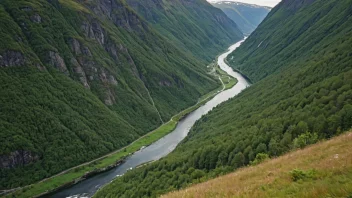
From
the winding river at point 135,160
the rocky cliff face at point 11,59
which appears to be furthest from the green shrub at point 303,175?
the rocky cliff face at point 11,59

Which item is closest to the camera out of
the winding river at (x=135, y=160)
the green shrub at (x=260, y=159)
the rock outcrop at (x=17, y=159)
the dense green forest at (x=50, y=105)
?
the green shrub at (x=260, y=159)

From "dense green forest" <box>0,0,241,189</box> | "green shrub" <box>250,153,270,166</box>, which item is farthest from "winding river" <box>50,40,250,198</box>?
"green shrub" <box>250,153,270,166</box>

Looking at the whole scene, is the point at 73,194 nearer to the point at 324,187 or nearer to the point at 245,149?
the point at 245,149

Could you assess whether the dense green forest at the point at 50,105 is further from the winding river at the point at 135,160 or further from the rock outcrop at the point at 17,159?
the winding river at the point at 135,160

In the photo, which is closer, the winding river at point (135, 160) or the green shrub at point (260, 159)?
the green shrub at point (260, 159)

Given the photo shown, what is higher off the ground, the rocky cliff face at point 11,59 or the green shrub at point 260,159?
the rocky cliff face at point 11,59

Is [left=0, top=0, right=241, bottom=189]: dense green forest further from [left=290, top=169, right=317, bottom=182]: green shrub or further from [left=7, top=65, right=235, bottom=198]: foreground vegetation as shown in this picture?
[left=290, top=169, right=317, bottom=182]: green shrub

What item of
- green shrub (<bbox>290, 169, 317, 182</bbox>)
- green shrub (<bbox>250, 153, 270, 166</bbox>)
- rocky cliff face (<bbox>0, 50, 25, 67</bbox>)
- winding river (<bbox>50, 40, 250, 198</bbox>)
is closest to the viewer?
green shrub (<bbox>290, 169, 317, 182</bbox>)

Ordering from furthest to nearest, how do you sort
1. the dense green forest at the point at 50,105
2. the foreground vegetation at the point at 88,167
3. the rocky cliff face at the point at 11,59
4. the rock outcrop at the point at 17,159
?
1. the rocky cliff face at the point at 11,59
2. the dense green forest at the point at 50,105
3. the rock outcrop at the point at 17,159
4. the foreground vegetation at the point at 88,167

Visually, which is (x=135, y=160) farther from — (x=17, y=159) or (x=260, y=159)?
(x=260, y=159)

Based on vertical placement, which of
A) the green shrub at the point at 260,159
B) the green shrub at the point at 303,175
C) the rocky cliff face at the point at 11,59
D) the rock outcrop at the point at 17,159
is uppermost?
the rocky cliff face at the point at 11,59

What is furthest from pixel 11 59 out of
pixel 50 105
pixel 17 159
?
pixel 17 159

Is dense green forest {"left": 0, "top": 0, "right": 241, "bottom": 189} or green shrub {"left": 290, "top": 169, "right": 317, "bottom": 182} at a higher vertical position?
dense green forest {"left": 0, "top": 0, "right": 241, "bottom": 189}
